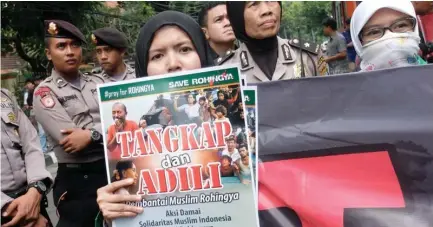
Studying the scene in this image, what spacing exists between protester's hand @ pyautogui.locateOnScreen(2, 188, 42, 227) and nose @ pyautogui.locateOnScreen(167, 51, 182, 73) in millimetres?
1144

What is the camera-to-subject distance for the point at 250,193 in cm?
147

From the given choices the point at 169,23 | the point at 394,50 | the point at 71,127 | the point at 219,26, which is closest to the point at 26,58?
the point at 219,26

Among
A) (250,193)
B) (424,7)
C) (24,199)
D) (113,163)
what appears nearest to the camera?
(250,193)

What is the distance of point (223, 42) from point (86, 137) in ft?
3.96

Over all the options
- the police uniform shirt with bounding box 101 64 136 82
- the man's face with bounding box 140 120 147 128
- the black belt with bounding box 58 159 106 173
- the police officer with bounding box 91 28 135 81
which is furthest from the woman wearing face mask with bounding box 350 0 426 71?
the police officer with bounding box 91 28 135 81

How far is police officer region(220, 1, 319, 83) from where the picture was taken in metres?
2.38

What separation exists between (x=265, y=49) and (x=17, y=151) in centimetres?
133

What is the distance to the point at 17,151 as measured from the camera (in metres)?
2.59

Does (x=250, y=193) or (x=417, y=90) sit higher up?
(x=417, y=90)

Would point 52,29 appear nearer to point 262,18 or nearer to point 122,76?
point 122,76

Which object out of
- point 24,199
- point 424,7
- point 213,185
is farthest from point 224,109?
point 424,7

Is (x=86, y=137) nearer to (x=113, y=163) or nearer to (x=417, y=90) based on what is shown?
(x=113, y=163)

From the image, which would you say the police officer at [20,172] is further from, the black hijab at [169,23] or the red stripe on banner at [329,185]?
the red stripe on banner at [329,185]

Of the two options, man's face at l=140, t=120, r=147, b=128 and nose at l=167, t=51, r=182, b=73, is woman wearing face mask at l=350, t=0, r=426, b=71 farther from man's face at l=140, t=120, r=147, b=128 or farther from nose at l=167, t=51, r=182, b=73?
man's face at l=140, t=120, r=147, b=128
